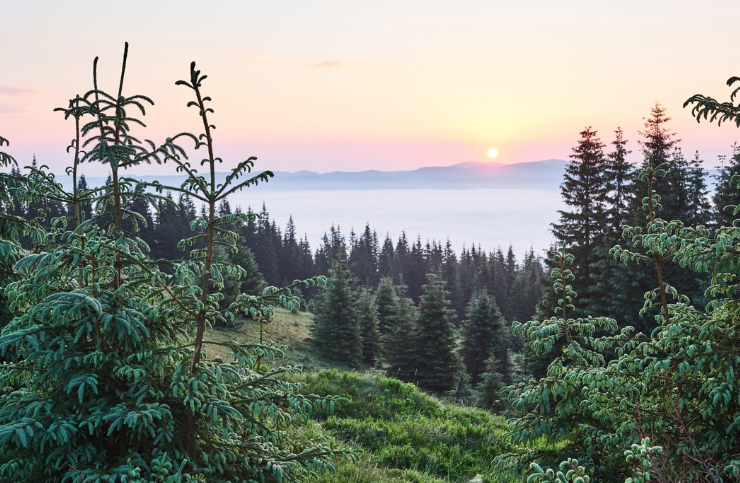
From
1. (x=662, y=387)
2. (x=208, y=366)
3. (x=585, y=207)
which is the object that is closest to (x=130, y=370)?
(x=208, y=366)

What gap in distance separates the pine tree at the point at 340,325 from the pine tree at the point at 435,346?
18.7 ft

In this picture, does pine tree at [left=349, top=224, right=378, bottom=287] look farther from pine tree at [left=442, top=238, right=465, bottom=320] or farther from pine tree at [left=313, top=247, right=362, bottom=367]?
pine tree at [left=313, top=247, right=362, bottom=367]

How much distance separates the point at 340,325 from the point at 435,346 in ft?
26.3

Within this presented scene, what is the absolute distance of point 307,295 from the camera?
9481cm

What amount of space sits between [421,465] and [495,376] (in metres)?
20.8

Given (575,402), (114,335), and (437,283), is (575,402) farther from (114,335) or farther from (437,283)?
(437,283)

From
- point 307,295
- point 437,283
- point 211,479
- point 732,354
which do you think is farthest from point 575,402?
point 307,295

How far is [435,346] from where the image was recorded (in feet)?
123

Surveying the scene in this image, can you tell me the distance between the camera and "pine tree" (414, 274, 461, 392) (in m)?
37.2

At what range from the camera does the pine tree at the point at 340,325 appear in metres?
41.0

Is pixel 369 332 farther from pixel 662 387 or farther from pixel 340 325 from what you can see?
pixel 662 387

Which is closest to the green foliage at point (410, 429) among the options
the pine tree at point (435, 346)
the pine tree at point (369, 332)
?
the pine tree at point (435, 346)

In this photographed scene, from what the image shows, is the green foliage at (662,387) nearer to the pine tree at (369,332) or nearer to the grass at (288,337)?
the grass at (288,337)

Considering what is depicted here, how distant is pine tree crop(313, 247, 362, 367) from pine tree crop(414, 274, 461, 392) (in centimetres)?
569
